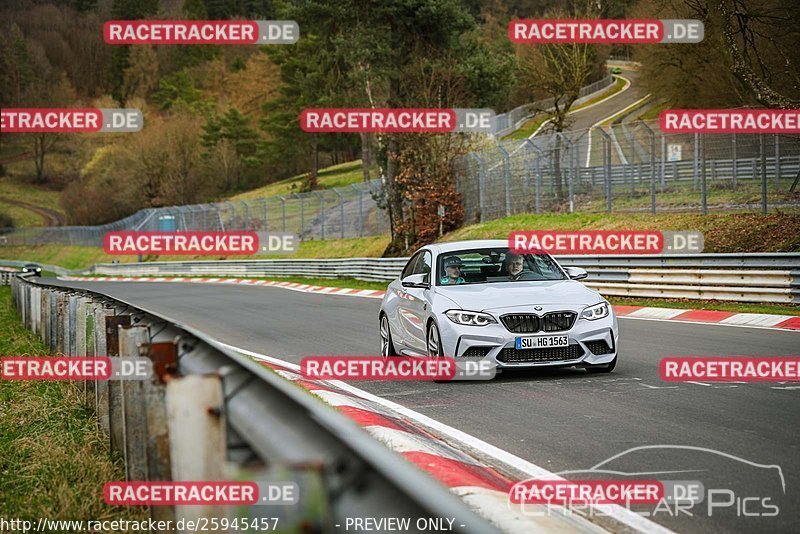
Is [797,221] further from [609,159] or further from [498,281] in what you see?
[498,281]

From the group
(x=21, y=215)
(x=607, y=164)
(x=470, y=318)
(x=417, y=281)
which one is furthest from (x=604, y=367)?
(x=21, y=215)

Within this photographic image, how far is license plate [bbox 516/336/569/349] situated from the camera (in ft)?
35.1

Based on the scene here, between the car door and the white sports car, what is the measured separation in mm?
11

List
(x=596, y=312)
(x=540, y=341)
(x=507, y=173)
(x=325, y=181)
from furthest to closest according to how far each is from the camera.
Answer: (x=325, y=181)
(x=507, y=173)
(x=596, y=312)
(x=540, y=341)

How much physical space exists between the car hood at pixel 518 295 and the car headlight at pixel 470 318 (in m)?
0.06

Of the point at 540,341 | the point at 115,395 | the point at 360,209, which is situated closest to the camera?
the point at 115,395

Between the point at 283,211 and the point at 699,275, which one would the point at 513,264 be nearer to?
the point at 699,275

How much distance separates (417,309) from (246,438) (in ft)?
28.9

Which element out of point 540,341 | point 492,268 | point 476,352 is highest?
point 492,268

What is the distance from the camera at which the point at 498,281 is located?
39.2 feet

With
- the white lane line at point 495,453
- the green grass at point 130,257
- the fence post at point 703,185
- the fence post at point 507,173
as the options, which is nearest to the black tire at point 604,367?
the white lane line at point 495,453

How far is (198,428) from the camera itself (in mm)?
3424

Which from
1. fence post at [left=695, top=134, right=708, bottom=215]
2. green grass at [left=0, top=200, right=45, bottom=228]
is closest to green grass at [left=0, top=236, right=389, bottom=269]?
fence post at [left=695, top=134, right=708, bottom=215]

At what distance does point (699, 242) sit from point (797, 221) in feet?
8.00
